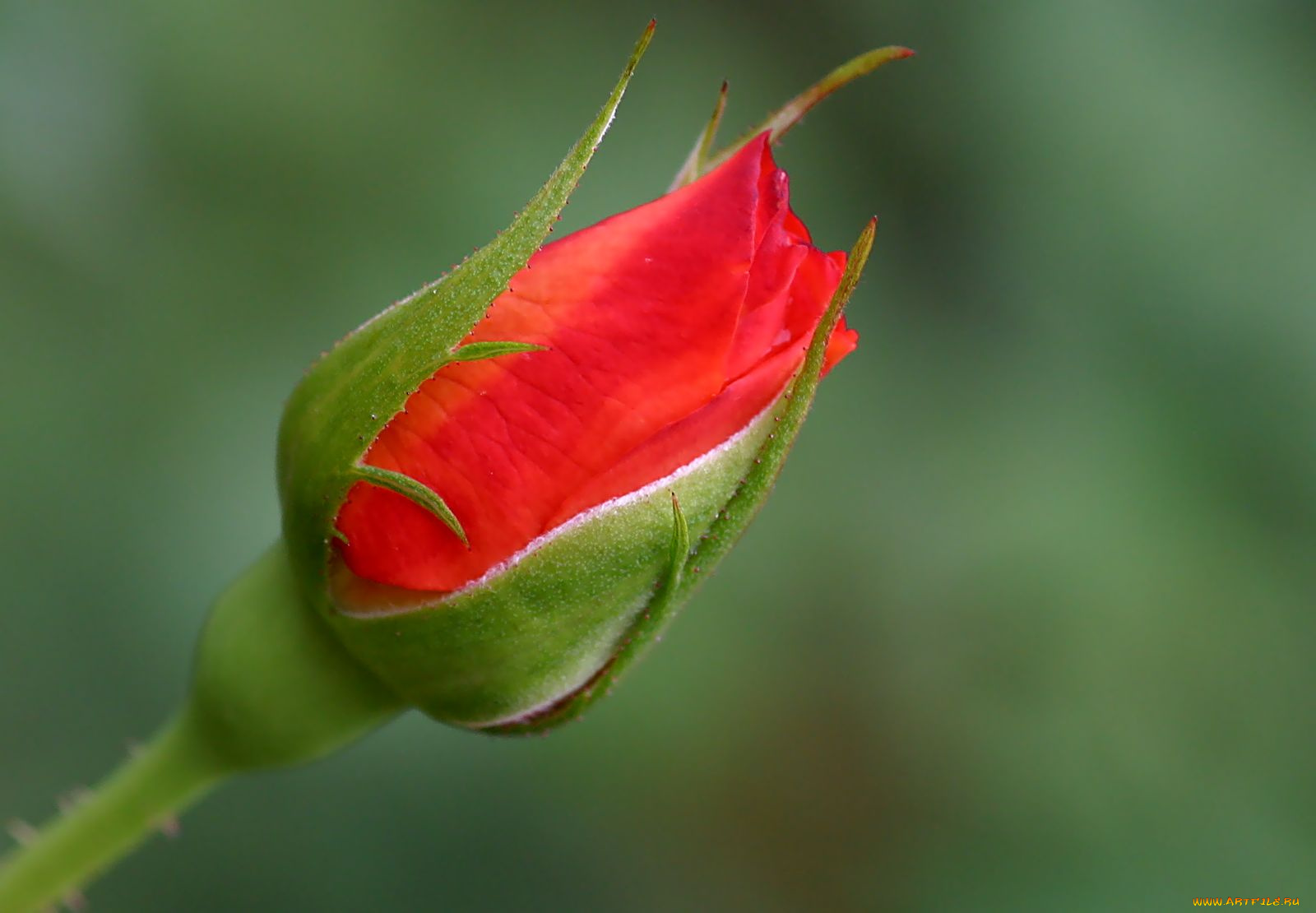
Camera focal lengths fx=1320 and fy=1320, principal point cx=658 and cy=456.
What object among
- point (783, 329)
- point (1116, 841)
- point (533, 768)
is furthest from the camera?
point (1116, 841)

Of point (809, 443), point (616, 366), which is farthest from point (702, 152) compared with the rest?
point (809, 443)

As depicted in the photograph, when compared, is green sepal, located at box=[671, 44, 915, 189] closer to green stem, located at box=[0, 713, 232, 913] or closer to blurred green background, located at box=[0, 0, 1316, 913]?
green stem, located at box=[0, 713, 232, 913]

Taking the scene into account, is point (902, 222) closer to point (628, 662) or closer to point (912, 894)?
point (912, 894)

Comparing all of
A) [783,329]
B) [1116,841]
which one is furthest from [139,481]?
[1116,841]

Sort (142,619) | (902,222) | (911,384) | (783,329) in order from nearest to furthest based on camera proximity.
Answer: (783,329)
(142,619)
(911,384)
(902,222)

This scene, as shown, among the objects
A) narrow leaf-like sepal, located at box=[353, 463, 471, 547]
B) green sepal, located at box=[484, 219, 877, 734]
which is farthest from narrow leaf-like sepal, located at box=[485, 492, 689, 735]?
narrow leaf-like sepal, located at box=[353, 463, 471, 547]

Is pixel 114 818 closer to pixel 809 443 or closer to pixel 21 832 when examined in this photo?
pixel 21 832
